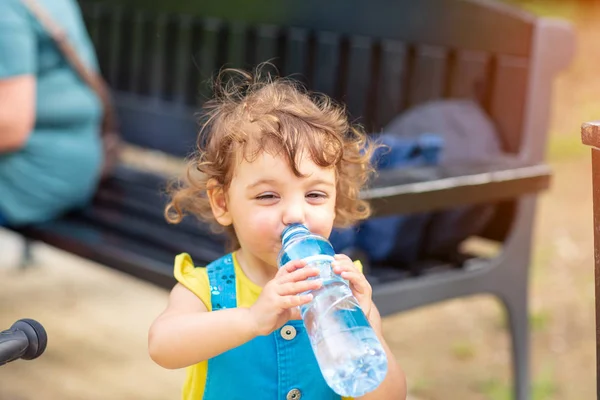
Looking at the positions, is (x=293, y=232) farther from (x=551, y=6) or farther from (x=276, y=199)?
(x=551, y=6)

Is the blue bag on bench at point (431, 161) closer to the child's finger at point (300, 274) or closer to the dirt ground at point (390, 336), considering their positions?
the dirt ground at point (390, 336)

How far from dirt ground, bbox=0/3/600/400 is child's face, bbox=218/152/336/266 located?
169 cm

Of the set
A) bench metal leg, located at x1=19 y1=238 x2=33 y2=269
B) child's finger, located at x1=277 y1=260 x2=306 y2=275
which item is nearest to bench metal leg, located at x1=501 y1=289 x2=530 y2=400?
child's finger, located at x1=277 y1=260 x2=306 y2=275

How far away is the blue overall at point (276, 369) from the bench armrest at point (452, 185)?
660 millimetres

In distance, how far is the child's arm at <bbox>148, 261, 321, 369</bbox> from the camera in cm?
138

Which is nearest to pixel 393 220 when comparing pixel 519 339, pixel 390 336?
pixel 519 339

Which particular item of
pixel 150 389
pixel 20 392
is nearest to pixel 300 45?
pixel 150 389

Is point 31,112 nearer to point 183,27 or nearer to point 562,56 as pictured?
point 183,27

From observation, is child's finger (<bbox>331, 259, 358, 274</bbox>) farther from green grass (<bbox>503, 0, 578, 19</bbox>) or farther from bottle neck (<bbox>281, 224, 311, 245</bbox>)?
green grass (<bbox>503, 0, 578, 19</bbox>)

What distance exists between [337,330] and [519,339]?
1.89 m

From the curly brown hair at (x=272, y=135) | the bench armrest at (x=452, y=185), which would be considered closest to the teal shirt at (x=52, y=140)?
the bench armrest at (x=452, y=185)

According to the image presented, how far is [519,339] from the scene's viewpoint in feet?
10.1

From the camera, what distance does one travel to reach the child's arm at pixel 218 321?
54.2 inches

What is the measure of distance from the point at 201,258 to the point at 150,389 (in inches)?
33.9
